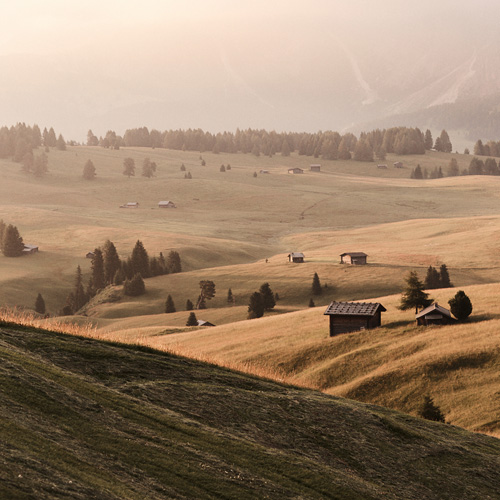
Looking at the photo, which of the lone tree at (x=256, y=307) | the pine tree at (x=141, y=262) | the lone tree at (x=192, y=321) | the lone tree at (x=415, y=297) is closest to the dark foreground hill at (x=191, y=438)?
the lone tree at (x=415, y=297)

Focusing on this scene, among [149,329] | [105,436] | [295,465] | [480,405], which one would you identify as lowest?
[149,329]

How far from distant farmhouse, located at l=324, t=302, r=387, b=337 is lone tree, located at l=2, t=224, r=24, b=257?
10329 centimetres

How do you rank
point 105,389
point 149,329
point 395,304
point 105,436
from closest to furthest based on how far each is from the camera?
1. point 105,436
2. point 105,389
3. point 395,304
4. point 149,329

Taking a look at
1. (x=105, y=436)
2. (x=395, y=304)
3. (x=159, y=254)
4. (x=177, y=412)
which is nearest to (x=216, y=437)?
(x=177, y=412)

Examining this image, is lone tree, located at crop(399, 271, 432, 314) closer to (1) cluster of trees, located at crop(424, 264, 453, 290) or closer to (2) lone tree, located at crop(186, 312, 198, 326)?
(2) lone tree, located at crop(186, 312, 198, 326)

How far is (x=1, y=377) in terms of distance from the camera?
1672cm

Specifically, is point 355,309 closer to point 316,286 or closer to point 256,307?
point 256,307

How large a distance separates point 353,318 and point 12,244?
105940 mm

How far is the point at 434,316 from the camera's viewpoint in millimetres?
56656

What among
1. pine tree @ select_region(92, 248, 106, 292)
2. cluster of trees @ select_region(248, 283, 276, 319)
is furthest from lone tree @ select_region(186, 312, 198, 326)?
pine tree @ select_region(92, 248, 106, 292)

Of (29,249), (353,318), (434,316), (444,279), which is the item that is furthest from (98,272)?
(434,316)

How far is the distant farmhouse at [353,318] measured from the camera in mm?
58438

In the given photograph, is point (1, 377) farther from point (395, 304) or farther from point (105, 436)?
point (395, 304)

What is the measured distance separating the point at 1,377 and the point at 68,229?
533ft
